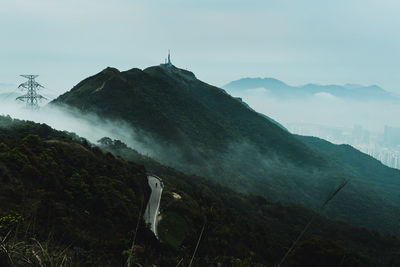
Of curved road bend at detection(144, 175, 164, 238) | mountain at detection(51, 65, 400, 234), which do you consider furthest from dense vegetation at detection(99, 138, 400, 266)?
mountain at detection(51, 65, 400, 234)

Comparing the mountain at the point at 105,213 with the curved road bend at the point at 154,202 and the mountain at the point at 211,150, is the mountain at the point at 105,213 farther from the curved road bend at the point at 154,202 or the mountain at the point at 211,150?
the mountain at the point at 211,150

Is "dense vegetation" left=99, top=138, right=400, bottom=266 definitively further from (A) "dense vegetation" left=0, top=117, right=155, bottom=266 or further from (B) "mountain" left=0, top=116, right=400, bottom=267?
(A) "dense vegetation" left=0, top=117, right=155, bottom=266

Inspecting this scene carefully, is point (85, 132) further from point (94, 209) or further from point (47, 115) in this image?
point (94, 209)

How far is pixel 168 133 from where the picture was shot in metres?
148

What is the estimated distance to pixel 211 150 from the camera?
16012 cm

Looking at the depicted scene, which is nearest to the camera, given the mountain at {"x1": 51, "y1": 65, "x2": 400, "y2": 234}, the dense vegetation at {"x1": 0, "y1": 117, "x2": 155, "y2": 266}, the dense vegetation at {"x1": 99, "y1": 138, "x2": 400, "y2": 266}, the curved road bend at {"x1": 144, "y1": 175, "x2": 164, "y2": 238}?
the dense vegetation at {"x1": 0, "y1": 117, "x2": 155, "y2": 266}

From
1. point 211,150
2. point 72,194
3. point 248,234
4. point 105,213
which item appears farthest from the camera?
point 211,150

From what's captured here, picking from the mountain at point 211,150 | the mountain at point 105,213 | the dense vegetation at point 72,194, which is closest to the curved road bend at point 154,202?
the mountain at point 105,213

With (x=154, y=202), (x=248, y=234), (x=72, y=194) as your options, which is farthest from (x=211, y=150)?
(x=72, y=194)

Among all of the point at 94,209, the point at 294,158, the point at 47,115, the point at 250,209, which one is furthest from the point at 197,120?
the point at 94,209

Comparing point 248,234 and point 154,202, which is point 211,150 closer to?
point 248,234

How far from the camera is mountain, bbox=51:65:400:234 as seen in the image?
13825 cm

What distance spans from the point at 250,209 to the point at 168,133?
68596 millimetres

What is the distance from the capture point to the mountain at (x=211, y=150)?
13825 cm
